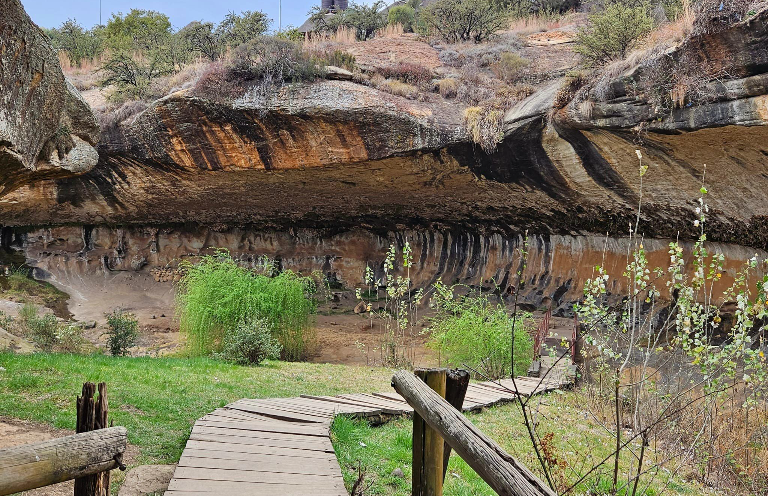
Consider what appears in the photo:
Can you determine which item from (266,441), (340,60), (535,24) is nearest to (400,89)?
(340,60)

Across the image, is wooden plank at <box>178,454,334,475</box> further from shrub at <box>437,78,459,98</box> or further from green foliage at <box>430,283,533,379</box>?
shrub at <box>437,78,459,98</box>

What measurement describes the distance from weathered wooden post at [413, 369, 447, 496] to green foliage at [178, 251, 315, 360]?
332 inches

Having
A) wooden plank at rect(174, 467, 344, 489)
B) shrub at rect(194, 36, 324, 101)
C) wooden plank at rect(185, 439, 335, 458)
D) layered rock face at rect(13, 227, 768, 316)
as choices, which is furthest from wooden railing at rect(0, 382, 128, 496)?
layered rock face at rect(13, 227, 768, 316)

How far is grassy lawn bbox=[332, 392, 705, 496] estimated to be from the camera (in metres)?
4.17

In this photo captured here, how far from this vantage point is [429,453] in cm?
306

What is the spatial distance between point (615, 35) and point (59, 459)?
34.8 ft

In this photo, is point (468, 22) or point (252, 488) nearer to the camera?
point (252, 488)

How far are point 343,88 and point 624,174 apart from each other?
5.81 meters

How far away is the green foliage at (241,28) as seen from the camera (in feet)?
54.2

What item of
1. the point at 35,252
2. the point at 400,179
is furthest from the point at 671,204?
the point at 35,252

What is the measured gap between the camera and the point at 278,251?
20516mm

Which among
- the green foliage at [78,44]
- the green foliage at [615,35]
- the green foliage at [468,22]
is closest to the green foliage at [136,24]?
the green foliage at [78,44]

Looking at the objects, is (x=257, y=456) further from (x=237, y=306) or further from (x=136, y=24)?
(x=136, y=24)

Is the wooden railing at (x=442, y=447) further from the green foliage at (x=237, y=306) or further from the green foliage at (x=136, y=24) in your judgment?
the green foliage at (x=136, y=24)
